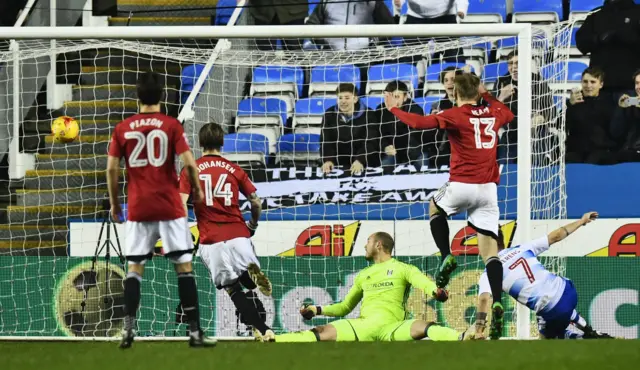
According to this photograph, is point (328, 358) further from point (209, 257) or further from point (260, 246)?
point (260, 246)

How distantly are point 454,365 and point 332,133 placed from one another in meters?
5.70

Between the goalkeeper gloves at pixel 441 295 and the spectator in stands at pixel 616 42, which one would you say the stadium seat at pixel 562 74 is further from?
the goalkeeper gloves at pixel 441 295

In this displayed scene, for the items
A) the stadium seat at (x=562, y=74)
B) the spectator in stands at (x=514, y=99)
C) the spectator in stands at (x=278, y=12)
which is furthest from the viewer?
the spectator in stands at (x=278, y=12)

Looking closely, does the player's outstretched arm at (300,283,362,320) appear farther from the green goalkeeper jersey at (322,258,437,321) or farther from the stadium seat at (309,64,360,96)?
the stadium seat at (309,64,360,96)

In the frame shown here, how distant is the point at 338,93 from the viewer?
38.5 feet

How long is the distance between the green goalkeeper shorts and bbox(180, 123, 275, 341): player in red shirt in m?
0.55

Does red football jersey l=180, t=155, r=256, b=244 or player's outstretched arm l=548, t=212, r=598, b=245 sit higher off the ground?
red football jersey l=180, t=155, r=256, b=244

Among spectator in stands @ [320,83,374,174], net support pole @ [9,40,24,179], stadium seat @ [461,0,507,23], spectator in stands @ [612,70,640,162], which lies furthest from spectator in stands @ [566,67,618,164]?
net support pole @ [9,40,24,179]

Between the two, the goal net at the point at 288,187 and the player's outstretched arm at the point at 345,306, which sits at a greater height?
the goal net at the point at 288,187

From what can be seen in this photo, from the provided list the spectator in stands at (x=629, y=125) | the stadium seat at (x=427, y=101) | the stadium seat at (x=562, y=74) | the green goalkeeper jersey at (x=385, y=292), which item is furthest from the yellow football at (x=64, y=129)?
the spectator in stands at (x=629, y=125)

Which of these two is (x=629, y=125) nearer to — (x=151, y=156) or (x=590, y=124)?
(x=590, y=124)

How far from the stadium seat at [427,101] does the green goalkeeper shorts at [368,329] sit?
11.9ft

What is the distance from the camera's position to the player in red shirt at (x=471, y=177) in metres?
8.59

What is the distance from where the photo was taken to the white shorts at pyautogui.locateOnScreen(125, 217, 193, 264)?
7.02 meters
